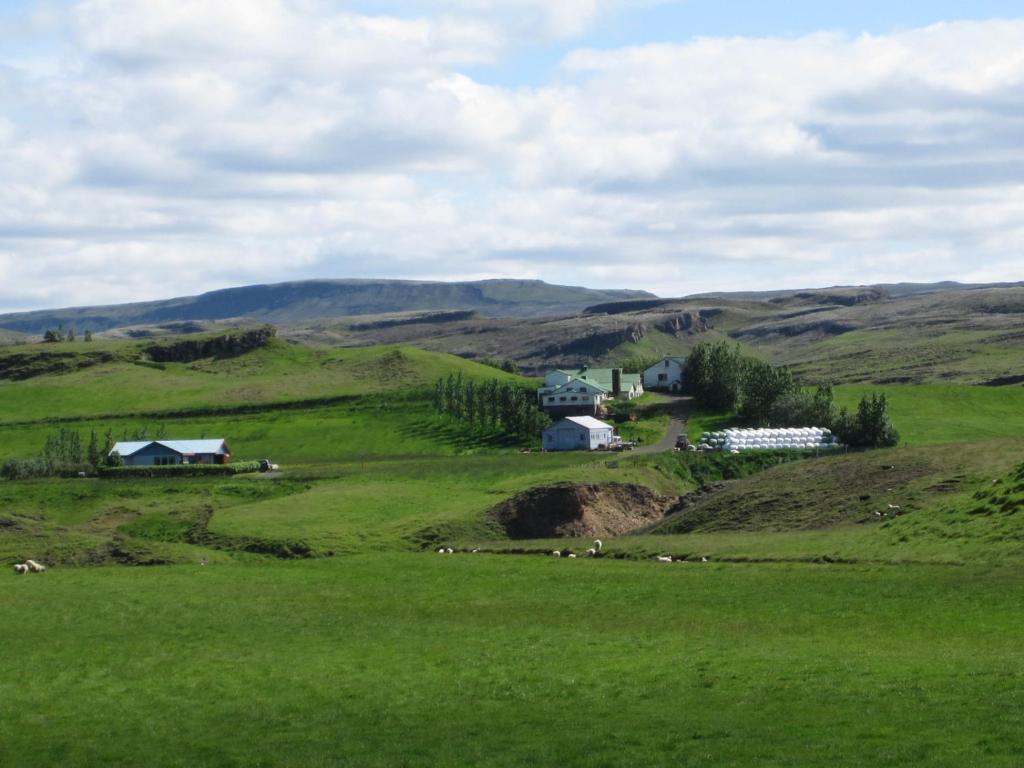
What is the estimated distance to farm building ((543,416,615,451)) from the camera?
13988 cm

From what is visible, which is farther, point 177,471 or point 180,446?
point 180,446

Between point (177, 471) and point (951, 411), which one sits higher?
point (951, 411)

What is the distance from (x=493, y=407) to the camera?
16025 cm

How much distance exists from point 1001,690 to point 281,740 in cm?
1780

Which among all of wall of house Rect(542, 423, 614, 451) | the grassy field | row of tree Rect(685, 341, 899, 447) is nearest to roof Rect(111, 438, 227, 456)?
wall of house Rect(542, 423, 614, 451)

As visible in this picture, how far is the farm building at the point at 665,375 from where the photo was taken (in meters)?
186

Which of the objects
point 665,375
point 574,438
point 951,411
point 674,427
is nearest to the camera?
point 574,438

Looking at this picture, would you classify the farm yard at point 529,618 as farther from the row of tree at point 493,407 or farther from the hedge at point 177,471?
the row of tree at point 493,407

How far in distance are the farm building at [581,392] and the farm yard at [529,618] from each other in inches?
2120

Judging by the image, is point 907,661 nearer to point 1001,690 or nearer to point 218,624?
point 1001,690

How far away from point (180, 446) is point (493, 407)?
3890 centimetres

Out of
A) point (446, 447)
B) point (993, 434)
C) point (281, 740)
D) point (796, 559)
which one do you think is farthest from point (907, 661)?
point (446, 447)

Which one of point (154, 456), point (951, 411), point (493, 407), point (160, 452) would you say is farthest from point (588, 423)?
point (154, 456)

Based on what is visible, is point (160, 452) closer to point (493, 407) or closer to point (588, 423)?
point (493, 407)
